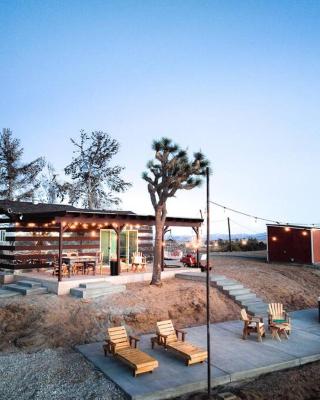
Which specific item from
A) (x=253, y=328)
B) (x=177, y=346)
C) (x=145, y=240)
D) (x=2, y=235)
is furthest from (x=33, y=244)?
(x=253, y=328)

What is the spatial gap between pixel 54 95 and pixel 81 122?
796 centimetres

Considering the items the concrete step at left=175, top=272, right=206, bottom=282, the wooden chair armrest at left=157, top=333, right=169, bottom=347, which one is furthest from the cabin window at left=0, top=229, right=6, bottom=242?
the wooden chair armrest at left=157, top=333, right=169, bottom=347

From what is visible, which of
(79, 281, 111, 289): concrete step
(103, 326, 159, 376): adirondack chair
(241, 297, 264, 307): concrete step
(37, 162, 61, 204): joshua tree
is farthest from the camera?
(37, 162, 61, 204): joshua tree

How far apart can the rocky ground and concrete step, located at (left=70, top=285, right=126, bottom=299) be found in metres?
0.52

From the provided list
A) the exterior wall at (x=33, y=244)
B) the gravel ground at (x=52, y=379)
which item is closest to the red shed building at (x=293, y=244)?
the exterior wall at (x=33, y=244)

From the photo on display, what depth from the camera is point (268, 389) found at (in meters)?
7.24

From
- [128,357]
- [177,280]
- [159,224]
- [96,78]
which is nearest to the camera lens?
[128,357]

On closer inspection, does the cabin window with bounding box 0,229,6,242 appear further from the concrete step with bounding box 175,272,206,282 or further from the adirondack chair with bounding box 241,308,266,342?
the adirondack chair with bounding box 241,308,266,342

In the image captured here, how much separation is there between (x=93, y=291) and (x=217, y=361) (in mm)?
6788

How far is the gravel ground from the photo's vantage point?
684 cm

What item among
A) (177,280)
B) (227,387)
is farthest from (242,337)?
(177,280)

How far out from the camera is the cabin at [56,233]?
15.9 m

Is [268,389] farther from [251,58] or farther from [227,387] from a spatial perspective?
[251,58]

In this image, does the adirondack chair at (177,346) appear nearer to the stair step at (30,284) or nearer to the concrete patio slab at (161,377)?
the concrete patio slab at (161,377)
